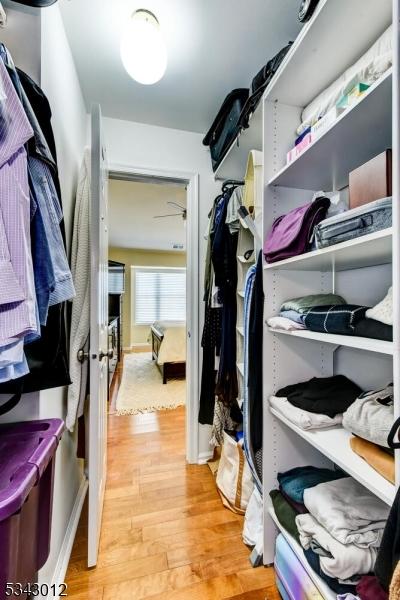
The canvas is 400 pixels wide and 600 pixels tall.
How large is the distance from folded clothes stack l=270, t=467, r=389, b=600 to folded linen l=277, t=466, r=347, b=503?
10 millimetres

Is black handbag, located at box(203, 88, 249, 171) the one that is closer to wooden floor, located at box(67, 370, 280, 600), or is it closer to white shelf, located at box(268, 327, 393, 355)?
white shelf, located at box(268, 327, 393, 355)

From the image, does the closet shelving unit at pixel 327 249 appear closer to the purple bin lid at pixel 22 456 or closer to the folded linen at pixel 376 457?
the folded linen at pixel 376 457

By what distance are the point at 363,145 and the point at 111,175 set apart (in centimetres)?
163

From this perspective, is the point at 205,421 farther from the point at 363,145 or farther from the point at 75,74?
the point at 75,74

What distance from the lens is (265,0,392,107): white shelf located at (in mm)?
815

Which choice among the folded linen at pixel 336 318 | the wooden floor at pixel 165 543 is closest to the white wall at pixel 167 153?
the wooden floor at pixel 165 543

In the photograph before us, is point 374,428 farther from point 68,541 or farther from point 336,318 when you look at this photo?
point 68,541

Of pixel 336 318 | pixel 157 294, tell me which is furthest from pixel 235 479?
pixel 157 294

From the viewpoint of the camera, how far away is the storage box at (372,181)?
711mm

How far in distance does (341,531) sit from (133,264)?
636 cm

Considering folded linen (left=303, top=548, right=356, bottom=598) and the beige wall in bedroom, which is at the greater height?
the beige wall in bedroom

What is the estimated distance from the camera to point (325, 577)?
0.84m

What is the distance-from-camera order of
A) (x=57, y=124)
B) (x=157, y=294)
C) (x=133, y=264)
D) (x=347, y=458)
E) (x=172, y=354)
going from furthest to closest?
1. (x=157, y=294)
2. (x=133, y=264)
3. (x=172, y=354)
4. (x=57, y=124)
5. (x=347, y=458)

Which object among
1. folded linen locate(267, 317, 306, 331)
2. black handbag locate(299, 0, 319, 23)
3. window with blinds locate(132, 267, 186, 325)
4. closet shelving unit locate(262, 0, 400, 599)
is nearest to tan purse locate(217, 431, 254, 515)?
closet shelving unit locate(262, 0, 400, 599)
